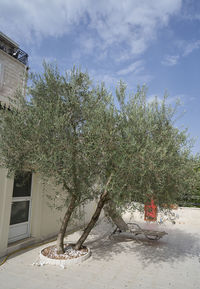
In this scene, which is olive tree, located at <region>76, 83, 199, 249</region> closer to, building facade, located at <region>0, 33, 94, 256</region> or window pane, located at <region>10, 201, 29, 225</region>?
building facade, located at <region>0, 33, 94, 256</region>

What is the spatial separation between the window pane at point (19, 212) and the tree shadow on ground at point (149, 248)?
2759mm

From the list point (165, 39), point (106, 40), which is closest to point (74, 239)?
point (106, 40)

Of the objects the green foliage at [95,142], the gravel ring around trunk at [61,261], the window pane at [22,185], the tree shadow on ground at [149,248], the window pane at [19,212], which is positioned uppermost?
the green foliage at [95,142]

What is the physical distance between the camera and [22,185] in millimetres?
7922

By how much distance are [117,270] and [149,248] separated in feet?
8.89

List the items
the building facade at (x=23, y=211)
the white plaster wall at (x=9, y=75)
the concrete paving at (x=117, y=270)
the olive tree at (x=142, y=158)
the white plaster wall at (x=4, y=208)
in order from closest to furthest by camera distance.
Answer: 1. the concrete paving at (x=117, y=270)
2. the olive tree at (x=142, y=158)
3. the white plaster wall at (x=4, y=208)
4. the building facade at (x=23, y=211)
5. the white plaster wall at (x=9, y=75)

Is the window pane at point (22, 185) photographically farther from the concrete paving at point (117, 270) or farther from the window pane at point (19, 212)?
the concrete paving at point (117, 270)

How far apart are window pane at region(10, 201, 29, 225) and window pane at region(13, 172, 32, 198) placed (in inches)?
12.8

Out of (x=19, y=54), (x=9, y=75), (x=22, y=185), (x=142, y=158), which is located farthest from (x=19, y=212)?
(x=19, y=54)

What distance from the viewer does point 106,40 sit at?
755cm

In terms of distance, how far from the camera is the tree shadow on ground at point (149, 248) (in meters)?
7.06

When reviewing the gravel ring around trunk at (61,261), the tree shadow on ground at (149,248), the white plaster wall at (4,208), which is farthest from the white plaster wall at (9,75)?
the tree shadow on ground at (149,248)

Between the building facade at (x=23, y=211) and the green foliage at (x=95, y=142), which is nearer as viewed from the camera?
the green foliage at (x=95, y=142)

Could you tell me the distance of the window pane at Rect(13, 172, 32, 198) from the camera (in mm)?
7596
